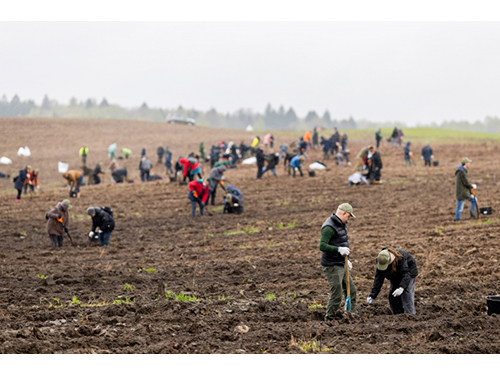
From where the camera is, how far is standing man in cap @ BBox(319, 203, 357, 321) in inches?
317

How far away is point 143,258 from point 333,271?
6764mm

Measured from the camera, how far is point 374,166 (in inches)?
985

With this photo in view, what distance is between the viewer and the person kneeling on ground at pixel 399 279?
828 cm

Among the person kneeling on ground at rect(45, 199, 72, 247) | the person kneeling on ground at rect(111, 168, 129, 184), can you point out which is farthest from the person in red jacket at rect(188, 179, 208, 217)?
the person kneeling on ground at rect(111, 168, 129, 184)

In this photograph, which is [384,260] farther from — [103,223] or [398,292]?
[103,223]

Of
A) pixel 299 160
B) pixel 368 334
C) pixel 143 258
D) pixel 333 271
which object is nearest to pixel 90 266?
pixel 143 258

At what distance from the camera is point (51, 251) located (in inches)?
590

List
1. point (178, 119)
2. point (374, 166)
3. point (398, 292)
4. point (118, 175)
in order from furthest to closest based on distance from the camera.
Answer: point (178, 119)
point (118, 175)
point (374, 166)
point (398, 292)

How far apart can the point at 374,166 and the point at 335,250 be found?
17.7 metres

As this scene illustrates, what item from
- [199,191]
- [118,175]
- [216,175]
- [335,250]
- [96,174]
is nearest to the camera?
[335,250]

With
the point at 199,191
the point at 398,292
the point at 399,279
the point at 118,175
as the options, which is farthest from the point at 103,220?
the point at 118,175

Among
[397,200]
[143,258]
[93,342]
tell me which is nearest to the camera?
[93,342]

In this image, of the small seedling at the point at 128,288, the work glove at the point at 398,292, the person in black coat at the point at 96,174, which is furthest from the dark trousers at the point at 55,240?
the person in black coat at the point at 96,174

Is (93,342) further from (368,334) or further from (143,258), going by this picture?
(143,258)
